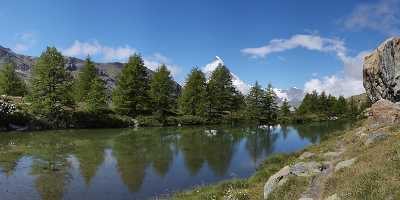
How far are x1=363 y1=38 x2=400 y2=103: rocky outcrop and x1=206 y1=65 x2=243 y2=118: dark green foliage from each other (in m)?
75.7

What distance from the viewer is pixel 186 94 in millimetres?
107000

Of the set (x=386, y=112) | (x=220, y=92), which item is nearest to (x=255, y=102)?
(x=220, y=92)

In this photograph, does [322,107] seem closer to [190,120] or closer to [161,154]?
[190,120]

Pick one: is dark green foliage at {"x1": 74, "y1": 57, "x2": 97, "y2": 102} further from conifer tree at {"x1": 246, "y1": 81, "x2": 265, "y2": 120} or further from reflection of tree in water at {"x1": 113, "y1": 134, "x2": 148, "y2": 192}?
conifer tree at {"x1": 246, "y1": 81, "x2": 265, "y2": 120}

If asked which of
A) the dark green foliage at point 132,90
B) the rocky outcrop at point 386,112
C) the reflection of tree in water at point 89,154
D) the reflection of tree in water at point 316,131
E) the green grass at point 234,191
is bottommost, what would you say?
the green grass at point 234,191

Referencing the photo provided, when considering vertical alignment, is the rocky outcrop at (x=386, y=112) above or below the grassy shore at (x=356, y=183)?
above

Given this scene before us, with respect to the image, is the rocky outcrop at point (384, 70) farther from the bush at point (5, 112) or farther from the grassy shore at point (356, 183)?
the bush at point (5, 112)

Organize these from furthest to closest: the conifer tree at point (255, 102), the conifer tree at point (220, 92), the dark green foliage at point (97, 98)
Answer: the conifer tree at point (255, 102) → the conifer tree at point (220, 92) → the dark green foliage at point (97, 98)

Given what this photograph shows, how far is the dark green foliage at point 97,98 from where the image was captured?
8156 cm

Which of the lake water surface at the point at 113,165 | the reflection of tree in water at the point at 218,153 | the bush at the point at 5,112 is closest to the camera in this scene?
the lake water surface at the point at 113,165

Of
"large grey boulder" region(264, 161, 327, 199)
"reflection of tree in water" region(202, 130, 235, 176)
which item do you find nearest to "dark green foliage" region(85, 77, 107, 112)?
"reflection of tree in water" region(202, 130, 235, 176)

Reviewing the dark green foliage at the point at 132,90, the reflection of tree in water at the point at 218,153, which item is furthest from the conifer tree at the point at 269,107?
Answer: the reflection of tree in water at the point at 218,153

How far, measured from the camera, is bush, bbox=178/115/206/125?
95.9 meters

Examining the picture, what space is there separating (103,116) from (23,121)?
18.1m
